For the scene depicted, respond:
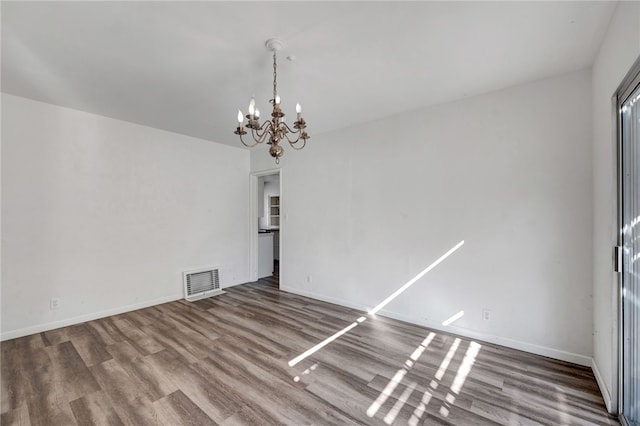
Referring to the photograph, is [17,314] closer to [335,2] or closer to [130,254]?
[130,254]

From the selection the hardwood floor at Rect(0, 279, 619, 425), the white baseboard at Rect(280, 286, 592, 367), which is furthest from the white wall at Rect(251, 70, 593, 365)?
the hardwood floor at Rect(0, 279, 619, 425)

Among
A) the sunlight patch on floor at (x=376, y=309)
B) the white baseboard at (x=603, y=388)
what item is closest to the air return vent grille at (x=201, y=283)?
the sunlight patch on floor at (x=376, y=309)

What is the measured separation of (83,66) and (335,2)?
2.31 meters

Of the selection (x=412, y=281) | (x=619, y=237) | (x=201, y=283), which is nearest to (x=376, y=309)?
(x=412, y=281)

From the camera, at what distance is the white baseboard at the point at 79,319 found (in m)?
2.88

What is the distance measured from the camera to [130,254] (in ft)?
12.3

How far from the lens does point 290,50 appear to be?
2.08 meters

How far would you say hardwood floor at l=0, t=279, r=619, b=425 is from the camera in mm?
1780

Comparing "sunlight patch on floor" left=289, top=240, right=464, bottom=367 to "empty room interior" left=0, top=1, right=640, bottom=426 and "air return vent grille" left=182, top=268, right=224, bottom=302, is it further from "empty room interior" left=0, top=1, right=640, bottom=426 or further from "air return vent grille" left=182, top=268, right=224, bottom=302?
"air return vent grille" left=182, top=268, right=224, bottom=302

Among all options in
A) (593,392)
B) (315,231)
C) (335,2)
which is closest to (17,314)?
(315,231)

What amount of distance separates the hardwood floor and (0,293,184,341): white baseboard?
4.5 inches

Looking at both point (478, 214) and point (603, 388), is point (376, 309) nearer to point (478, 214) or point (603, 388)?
point (478, 214)

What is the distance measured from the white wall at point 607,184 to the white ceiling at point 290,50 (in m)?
0.19

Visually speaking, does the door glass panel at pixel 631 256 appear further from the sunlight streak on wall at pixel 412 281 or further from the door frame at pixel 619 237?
the sunlight streak on wall at pixel 412 281
